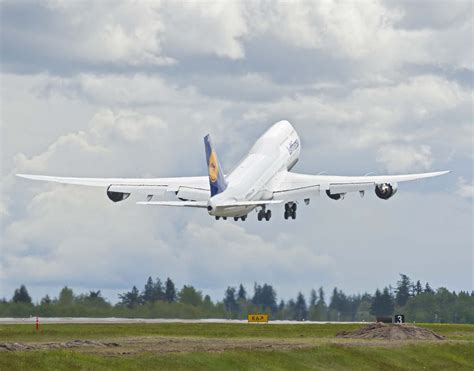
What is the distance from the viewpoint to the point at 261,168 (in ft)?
455

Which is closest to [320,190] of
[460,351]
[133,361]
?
[460,351]

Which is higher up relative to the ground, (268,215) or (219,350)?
(268,215)

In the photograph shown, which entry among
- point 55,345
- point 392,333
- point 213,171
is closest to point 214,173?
point 213,171

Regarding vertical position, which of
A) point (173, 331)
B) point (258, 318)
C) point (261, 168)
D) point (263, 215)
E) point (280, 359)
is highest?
point (261, 168)

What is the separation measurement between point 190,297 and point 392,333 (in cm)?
5055

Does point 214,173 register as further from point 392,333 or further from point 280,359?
point 280,359

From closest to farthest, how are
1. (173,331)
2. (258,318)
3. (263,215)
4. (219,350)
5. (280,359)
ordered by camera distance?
(280,359), (219,350), (173,331), (263,215), (258,318)

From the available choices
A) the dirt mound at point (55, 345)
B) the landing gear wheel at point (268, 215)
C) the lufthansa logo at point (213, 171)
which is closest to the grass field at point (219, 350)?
the dirt mound at point (55, 345)

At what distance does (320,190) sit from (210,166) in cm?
2070

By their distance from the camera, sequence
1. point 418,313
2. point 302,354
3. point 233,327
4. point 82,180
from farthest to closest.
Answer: point 418,313 → point 82,180 → point 233,327 → point 302,354

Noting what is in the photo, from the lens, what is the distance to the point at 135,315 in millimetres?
142125

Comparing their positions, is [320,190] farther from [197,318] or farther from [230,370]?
[230,370]

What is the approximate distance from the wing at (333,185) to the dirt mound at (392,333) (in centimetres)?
3323

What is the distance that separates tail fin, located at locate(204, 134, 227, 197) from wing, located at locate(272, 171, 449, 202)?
15287 millimetres
